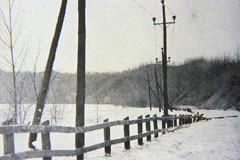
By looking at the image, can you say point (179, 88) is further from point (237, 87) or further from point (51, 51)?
point (51, 51)

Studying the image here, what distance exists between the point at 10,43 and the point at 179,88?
11705 centimetres

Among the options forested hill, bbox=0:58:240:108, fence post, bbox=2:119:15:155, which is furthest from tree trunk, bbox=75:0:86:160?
forested hill, bbox=0:58:240:108

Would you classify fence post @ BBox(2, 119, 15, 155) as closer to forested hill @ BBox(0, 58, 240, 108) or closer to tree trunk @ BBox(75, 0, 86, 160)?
tree trunk @ BBox(75, 0, 86, 160)

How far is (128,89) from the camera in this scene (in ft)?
498

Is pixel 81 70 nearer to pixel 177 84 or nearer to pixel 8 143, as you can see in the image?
pixel 8 143

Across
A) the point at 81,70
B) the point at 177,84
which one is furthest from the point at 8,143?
the point at 177,84

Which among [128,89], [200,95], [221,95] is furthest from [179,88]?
[221,95]

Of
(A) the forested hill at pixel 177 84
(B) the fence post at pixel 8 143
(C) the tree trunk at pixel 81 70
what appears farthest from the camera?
(A) the forested hill at pixel 177 84

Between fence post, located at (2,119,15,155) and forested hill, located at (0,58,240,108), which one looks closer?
fence post, located at (2,119,15,155)

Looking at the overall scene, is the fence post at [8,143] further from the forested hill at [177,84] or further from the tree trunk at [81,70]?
the forested hill at [177,84]

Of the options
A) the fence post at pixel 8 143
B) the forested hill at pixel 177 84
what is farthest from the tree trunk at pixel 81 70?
the forested hill at pixel 177 84

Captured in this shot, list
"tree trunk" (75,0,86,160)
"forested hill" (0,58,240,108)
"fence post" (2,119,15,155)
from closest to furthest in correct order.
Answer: "fence post" (2,119,15,155) < "tree trunk" (75,0,86,160) < "forested hill" (0,58,240,108)

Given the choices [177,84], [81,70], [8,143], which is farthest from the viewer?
[177,84]

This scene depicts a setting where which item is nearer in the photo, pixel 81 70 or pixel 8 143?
pixel 8 143
